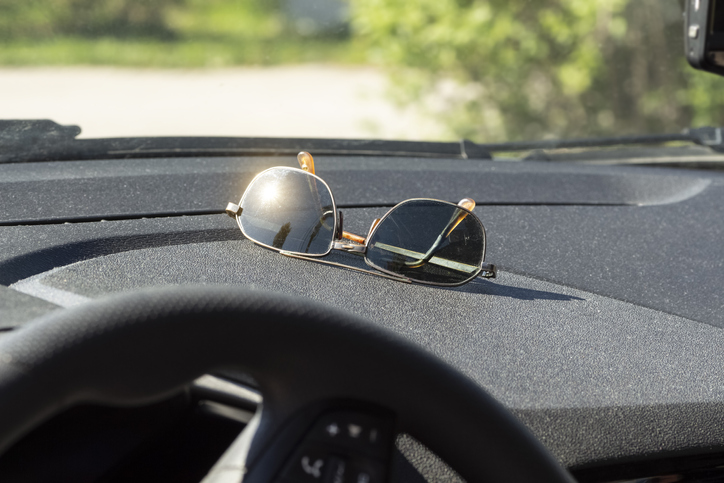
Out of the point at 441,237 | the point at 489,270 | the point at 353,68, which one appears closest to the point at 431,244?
the point at 441,237

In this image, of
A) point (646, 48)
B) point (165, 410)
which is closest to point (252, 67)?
point (165, 410)

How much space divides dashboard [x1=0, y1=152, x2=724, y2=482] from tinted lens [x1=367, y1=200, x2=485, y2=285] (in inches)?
1.6

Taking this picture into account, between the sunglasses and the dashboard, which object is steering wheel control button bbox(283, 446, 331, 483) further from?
the sunglasses

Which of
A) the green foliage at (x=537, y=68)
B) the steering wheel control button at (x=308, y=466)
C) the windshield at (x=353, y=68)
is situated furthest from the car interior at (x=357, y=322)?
the green foliage at (x=537, y=68)

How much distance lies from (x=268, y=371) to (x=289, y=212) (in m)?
0.81

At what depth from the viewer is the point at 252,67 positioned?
89.1 inches

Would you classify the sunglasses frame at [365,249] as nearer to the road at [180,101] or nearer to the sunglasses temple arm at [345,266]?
the sunglasses temple arm at [345,266]

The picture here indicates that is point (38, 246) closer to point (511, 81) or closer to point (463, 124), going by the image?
point (463, 124)

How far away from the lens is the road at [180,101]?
1.96m

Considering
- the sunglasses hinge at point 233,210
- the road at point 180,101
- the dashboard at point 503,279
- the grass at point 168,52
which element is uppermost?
the grass at point 168,52

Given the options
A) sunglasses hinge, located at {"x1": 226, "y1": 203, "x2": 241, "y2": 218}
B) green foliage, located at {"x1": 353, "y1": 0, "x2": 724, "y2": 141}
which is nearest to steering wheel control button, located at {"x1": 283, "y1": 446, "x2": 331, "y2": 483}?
sunglasses hinge, located at {"x1": 226, "y1": 203, "x2": 241, "y2": 218}

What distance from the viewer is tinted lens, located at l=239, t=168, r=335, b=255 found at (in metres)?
1.49

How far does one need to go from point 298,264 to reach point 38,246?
529mm

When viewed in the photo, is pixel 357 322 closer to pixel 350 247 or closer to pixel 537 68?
Result: pixel 350 247
